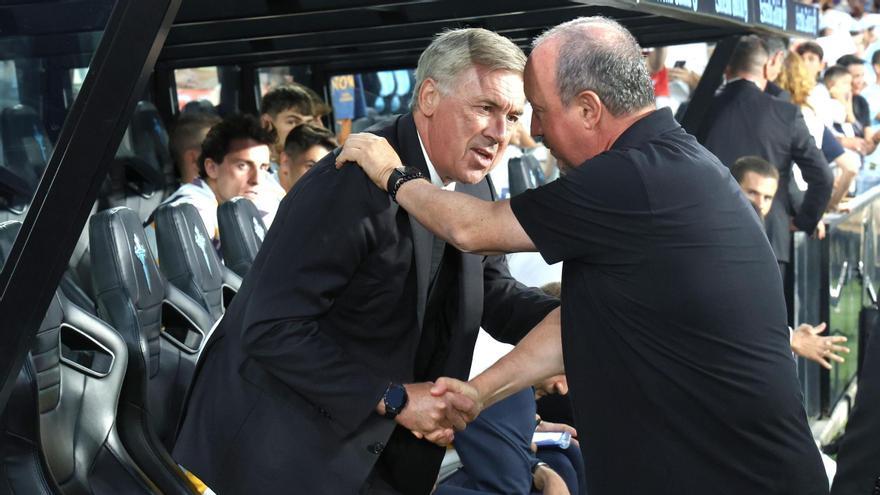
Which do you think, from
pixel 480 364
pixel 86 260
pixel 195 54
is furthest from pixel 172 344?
pixel 195 54

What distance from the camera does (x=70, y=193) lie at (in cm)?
307

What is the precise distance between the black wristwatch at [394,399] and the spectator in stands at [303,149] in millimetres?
3433

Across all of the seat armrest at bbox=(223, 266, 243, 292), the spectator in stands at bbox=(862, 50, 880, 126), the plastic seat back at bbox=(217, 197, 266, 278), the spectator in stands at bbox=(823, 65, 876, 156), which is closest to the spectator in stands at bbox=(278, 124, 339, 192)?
the plastic seat back at bbox=(217, 197, 266, 278)

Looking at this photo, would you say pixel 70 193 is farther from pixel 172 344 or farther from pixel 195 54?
pixel 195 54

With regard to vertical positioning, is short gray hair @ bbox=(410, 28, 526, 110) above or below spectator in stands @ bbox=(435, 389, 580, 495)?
above

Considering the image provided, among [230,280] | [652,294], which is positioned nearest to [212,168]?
[230,280]

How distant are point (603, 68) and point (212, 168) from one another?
3774mm

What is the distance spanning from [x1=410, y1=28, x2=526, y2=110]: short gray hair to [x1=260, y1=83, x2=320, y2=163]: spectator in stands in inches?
185

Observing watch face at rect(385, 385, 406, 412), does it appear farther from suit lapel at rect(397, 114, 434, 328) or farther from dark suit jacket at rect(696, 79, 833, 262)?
dark suit jacket at rect(696, 79, 833, 262)

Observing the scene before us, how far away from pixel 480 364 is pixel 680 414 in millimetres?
1675

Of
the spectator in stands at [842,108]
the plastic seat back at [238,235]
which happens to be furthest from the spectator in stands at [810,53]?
the plastic seat back at [238,235]

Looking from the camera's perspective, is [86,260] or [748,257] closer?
[748,257]

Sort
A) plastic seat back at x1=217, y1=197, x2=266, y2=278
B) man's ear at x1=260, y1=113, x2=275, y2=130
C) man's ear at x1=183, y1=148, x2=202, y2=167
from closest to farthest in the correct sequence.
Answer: plastic seat back at x1=217, y1=197, x2=266, y2=278 → man's ear at x1=260, y1=113, x2=275, y2=130 → man's ear at x1=183, y1=148, x2=202, y2=167

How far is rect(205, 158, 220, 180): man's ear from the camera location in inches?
249
